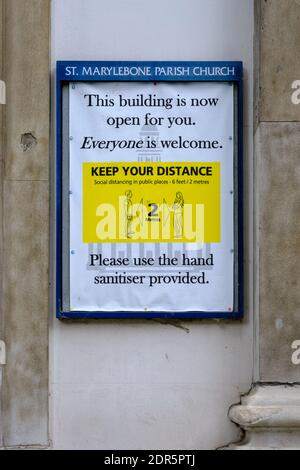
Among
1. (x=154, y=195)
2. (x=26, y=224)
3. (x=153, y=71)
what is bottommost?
(x=26, y=224)

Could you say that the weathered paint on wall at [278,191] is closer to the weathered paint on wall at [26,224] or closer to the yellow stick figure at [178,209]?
the yellow stick figure at [178,209]

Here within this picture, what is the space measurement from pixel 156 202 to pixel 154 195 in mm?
54

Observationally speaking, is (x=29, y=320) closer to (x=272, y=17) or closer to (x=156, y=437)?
(x=156, y=437)

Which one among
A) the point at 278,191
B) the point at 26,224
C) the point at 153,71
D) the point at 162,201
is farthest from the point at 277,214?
the point at 26,224

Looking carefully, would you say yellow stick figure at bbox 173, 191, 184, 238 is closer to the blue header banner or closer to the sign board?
the sign board

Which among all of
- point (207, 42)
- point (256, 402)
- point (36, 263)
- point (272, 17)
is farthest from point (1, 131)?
point (256, 402)

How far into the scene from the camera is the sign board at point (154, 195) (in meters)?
7.37

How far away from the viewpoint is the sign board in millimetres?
7371

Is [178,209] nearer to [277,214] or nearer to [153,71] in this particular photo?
[277,214]

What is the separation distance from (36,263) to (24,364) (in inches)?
29.2

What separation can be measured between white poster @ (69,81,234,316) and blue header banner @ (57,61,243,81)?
0.07 metres

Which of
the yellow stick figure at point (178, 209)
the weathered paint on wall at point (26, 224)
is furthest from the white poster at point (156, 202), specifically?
the weathered paint on wall at point (26, 224)

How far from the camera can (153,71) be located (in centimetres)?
738

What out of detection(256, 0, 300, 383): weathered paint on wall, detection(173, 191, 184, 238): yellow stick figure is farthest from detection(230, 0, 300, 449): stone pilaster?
detection(173, 191, 184, 238): yellow stick figure
